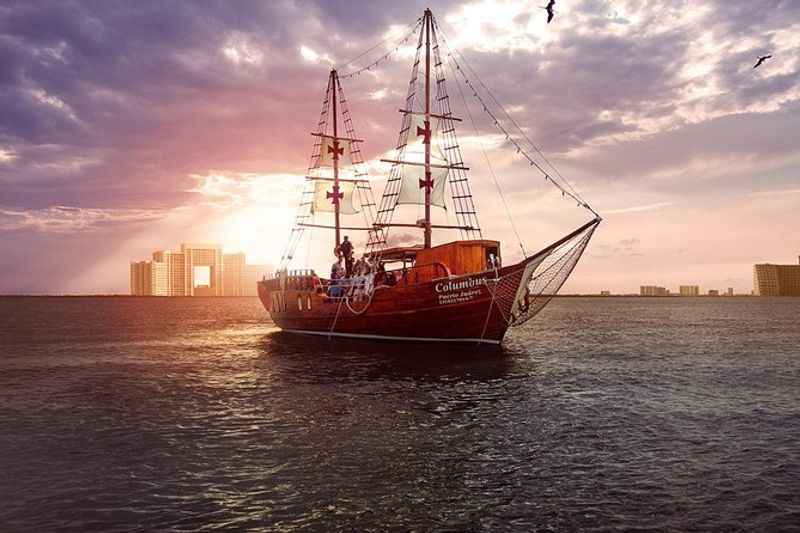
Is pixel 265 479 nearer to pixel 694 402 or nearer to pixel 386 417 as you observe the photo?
pixel 386 417

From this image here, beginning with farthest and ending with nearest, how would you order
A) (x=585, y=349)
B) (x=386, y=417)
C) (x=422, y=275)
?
(x=585, y=349) → (x=422, y=275) → (x=386, y=417)

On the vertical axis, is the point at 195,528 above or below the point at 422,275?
below

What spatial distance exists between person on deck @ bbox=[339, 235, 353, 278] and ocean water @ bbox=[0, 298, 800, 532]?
13345 millimetres

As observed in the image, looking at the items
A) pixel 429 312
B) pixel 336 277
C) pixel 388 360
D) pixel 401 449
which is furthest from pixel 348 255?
pixel 401 449

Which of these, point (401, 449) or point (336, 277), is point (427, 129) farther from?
point (401, 449)

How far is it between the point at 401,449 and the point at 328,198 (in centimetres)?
4167

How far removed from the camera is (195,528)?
344 inches

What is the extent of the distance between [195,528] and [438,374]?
16.8 meters

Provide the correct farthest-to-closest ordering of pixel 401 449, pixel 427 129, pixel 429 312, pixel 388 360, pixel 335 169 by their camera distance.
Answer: pixel 335 169, pixel 427 129, pixel 429 312, pixel 388 360, pixel 401 449

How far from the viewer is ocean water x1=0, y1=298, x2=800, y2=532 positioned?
9273 mm

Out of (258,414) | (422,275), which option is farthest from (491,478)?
(422,275)

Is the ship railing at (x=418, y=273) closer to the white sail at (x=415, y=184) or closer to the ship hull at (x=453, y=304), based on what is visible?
the ship hull at (x=453, y=304)

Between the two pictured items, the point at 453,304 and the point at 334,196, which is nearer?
the point at 453,304

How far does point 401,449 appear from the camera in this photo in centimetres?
1296
